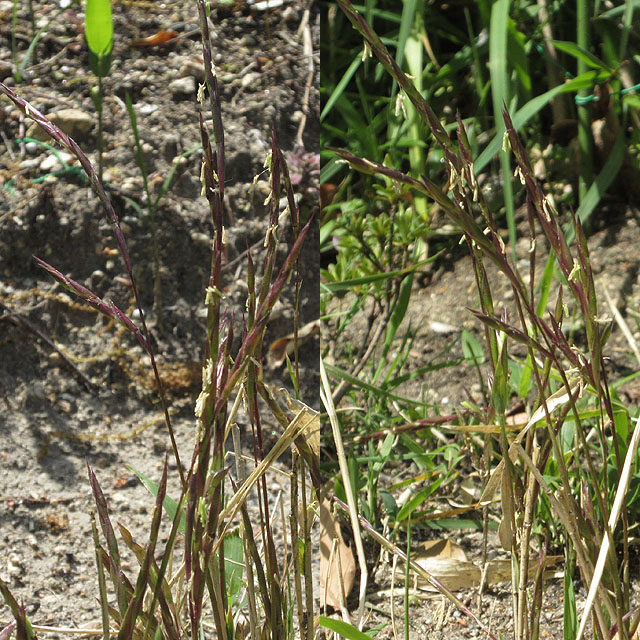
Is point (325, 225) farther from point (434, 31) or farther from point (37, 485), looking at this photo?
point (37, 485)

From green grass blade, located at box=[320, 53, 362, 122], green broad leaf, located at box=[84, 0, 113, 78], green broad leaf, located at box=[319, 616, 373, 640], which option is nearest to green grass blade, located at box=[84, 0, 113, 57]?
green broad leaf, located at box=[84, 0, 113, 78]

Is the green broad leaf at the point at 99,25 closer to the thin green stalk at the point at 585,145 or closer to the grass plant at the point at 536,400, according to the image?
the grass plant at the point at 536,400

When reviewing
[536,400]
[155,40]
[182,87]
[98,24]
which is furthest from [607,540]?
[155,40]

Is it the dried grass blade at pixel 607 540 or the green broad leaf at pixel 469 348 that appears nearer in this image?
the dried grass blade at pixel 607 540

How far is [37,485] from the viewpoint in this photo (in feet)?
3.97

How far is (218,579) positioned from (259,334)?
0.19 m

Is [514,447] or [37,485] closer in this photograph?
[514,447]

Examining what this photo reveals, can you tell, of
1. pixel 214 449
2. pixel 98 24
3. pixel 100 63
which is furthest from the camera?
pixel 100 63

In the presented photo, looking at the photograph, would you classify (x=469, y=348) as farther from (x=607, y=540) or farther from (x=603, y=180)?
(x=607, y=540)

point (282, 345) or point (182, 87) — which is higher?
point (182, 87)

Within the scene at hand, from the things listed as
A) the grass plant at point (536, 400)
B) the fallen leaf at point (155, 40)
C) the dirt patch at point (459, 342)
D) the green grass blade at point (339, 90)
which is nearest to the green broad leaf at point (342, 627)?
the grass plant at point (536, 400)

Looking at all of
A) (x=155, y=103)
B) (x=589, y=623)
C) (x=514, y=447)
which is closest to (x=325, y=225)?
(x=155, y=103)

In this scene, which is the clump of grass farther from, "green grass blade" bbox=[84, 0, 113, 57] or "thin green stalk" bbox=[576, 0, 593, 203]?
"thin green stalk" bbox=[576, 0, 593, 203]

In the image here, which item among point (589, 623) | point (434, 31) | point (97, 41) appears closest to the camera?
point (589, 623)
